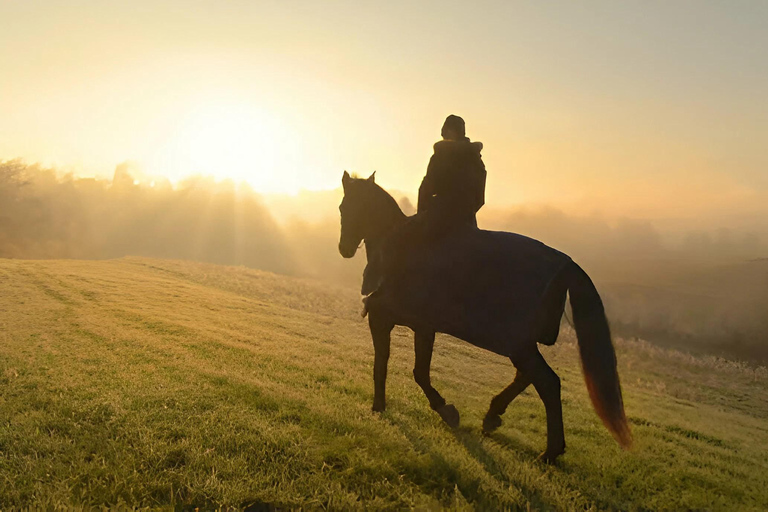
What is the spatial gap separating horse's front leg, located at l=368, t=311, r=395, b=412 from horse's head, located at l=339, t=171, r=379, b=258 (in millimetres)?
1367

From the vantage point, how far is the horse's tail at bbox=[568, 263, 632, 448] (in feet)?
17.2

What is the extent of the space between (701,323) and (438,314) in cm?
8418

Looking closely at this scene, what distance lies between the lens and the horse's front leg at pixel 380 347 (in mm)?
6605

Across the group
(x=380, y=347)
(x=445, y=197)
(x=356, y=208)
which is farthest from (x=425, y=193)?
(x=380, y=347)

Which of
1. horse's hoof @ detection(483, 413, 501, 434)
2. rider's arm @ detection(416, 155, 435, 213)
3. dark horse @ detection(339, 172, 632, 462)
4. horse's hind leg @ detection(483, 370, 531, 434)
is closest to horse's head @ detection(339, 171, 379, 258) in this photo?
rider's arm @ detection(416, 155, 435, 213)

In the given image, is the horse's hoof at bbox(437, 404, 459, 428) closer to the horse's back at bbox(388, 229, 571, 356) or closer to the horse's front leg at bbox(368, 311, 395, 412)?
the horse's front leg at bbox(368, 311, 395, 412)

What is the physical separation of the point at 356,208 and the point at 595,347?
4.14 metres

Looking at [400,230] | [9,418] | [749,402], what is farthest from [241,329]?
[749,402]

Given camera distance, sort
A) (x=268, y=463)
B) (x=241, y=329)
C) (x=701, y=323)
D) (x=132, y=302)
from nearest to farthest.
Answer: (x=268, y=463), (x=241, y=329), (x=132, y=302), (x=701, y=323)

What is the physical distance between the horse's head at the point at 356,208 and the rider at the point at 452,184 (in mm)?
1024

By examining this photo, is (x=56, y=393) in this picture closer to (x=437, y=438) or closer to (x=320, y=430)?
(x=320, y=430)

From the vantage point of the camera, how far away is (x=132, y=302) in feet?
58.3

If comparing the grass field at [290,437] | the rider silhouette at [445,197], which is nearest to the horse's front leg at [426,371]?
the grass field at [290,437]

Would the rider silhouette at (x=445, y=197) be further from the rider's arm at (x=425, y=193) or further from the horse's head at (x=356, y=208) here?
the horse's head at (x=356, y=208)
